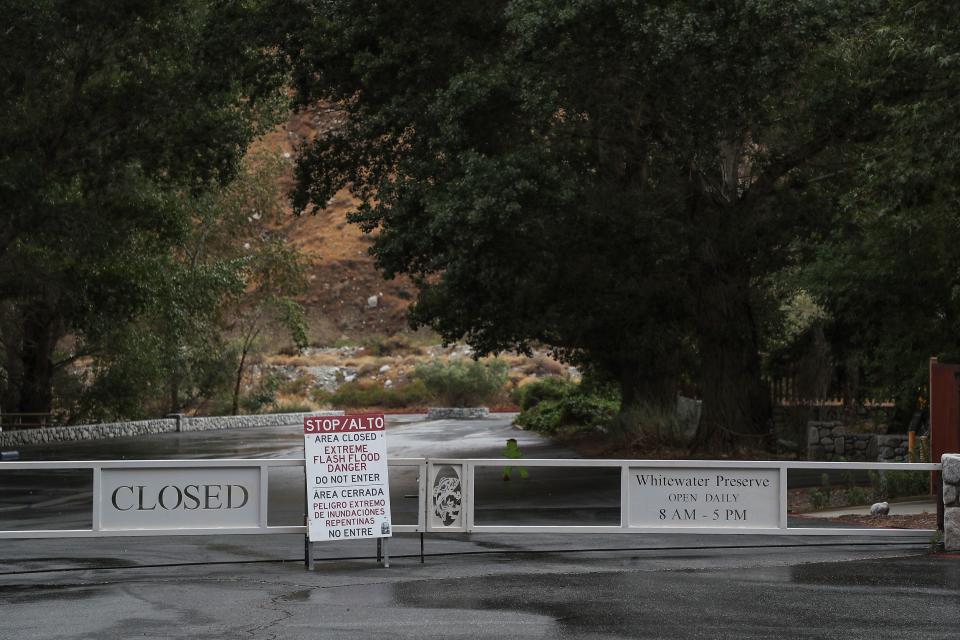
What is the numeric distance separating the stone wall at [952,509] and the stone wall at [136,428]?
15876 millimetres

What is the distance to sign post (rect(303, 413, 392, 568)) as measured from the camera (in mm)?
12078

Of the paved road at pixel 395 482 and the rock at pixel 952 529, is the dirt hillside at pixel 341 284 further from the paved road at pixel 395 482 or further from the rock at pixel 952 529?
the rock at pixel 952 529

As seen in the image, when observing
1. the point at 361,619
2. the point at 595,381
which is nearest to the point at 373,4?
the point at 361,619

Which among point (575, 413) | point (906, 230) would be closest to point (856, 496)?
point (906, 230)

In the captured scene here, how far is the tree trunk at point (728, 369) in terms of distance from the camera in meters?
27.2

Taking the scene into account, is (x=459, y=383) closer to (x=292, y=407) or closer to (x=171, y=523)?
(x=292, y=407)

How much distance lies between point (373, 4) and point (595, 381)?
74.8ft

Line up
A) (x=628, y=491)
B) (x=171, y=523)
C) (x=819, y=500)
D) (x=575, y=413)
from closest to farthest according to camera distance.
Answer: (x=171, y=523) → (x=628, y=491) → (x=819, y=500) → (x=575, y=413)

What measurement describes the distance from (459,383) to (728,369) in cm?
3676

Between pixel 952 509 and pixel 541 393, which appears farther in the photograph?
pixel 541 393

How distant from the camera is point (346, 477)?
1224 centimetres

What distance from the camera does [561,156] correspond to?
2589cm

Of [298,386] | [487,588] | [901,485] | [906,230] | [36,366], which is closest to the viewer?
[487,588]

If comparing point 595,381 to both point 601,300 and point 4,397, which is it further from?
point 4,397
